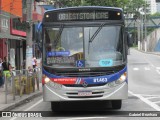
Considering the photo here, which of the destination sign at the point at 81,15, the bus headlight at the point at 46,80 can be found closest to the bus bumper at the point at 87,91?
the bus headlight at the point at 46,80

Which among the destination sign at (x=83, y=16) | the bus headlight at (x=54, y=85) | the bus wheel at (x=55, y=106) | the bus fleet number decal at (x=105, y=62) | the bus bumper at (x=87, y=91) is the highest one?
the destination sign at (x=83, y=16)

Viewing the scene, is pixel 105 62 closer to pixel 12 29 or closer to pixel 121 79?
pixel 121 79

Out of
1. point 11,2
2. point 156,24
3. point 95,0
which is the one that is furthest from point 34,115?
point 156,24

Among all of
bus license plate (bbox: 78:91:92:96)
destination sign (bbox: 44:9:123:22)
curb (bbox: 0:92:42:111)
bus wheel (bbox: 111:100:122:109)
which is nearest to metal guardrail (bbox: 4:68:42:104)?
curb (bbox: 0:92:42:111)

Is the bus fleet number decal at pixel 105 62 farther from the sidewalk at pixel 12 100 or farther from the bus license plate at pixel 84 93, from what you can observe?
the sidewalk at pixel 12 100

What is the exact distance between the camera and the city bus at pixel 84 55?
12438 millimetres

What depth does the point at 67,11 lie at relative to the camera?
13.1 m

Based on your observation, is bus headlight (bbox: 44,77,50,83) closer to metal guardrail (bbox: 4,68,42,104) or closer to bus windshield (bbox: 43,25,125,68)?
bus windshield (bbox: 43,25,125,68)

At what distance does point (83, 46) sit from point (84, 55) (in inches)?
10.8

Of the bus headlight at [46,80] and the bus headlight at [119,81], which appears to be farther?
the bus headlight at [46,80]

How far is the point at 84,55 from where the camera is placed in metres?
12.6

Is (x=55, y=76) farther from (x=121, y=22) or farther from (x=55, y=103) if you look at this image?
(x=121, y=22)

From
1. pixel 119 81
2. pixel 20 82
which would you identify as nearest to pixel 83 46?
pixel 119 81

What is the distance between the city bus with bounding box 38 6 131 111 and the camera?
12.4 metres
